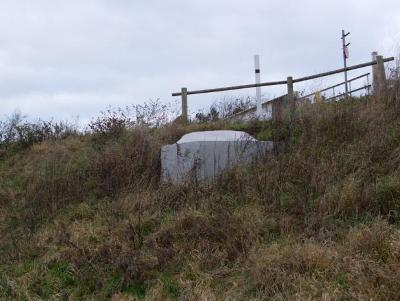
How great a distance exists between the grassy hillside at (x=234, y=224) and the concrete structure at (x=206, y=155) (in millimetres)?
345

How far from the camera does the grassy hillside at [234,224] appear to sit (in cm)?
599

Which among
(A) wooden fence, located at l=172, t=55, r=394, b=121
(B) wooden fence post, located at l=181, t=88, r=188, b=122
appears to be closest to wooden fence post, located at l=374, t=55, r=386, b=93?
(A) wooden fence, located at l=172, t=55, r=394, b=121

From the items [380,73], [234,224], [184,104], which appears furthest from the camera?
[184,104]

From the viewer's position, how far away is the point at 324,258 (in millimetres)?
5961

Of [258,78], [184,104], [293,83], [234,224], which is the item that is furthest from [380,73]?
[234,224]

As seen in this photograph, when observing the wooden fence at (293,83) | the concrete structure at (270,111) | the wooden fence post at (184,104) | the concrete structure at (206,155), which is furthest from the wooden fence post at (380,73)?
the wooden fence post at (184,104)

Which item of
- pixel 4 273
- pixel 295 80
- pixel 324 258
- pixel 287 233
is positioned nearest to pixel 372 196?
pixel 287 233

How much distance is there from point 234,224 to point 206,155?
8.98 feet

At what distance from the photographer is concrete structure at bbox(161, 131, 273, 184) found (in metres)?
9.77

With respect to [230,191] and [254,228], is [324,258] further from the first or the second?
[230,191]

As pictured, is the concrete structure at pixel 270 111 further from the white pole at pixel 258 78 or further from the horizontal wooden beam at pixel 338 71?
the horizontal wooden beam at pixel 338 71

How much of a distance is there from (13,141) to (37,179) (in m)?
4.24

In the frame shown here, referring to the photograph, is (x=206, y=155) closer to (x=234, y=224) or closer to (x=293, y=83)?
(x=234, y=224)

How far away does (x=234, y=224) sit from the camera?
7.48m
